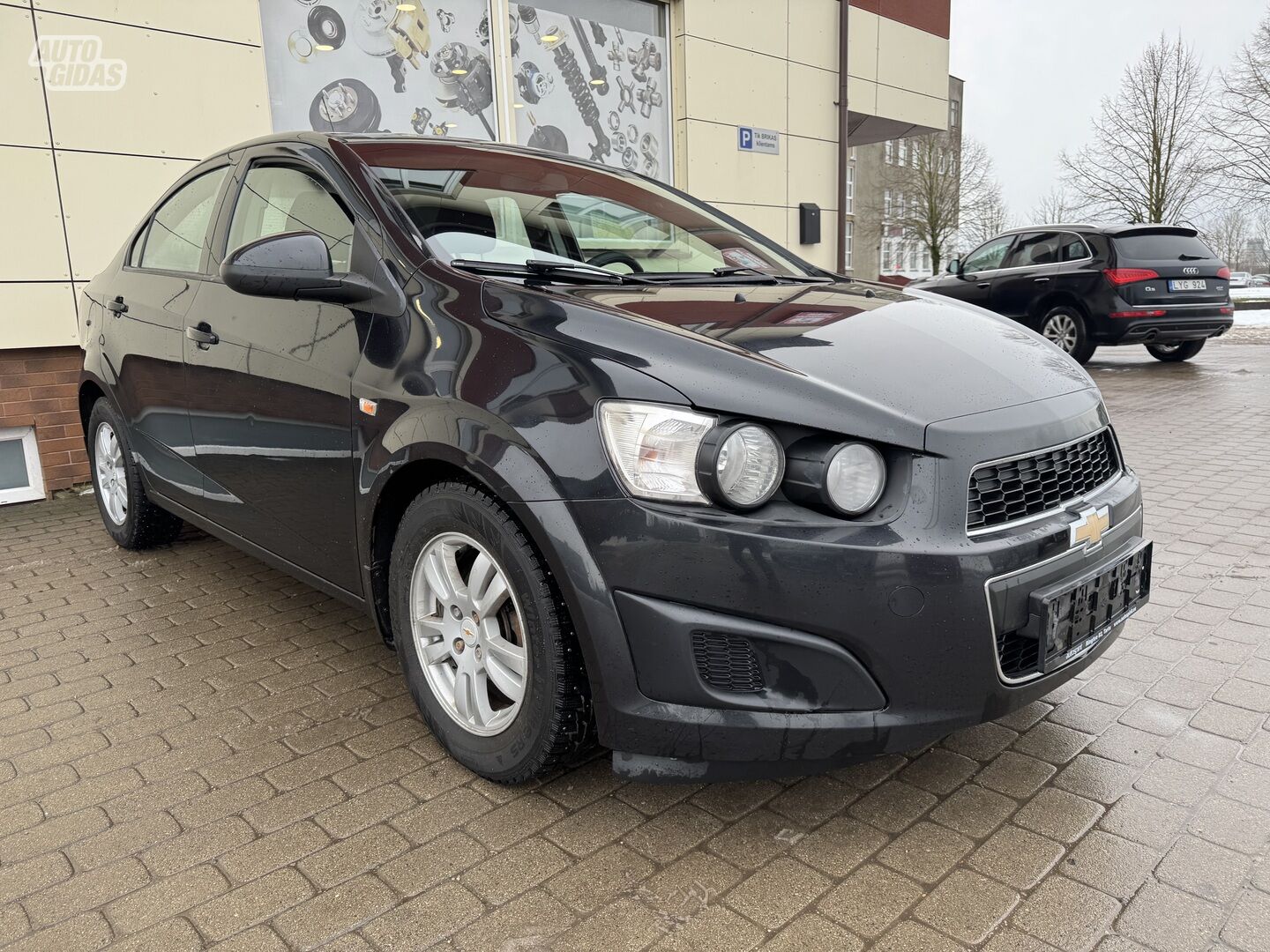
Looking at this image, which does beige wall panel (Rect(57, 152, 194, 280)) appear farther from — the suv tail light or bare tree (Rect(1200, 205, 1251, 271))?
bare tree (Rect(1200, 205, 1251, 271))

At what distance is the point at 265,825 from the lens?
2240mm

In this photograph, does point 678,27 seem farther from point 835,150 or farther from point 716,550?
point 716,550

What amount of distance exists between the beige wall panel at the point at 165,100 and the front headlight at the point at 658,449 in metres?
5.30

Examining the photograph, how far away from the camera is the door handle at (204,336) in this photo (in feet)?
10.4

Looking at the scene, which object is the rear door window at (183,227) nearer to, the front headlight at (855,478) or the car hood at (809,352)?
the car hood at (809,352)

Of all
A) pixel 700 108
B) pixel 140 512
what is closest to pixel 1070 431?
pixel 140 512

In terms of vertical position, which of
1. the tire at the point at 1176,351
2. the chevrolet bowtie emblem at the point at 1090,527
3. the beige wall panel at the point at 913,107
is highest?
the beige wall panel at the point at 913,107

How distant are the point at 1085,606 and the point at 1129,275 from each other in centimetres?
952

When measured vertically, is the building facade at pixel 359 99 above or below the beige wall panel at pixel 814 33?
below

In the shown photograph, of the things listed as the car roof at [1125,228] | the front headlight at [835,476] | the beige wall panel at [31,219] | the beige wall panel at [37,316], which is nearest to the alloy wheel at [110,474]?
the beige wall panel at [37,316]

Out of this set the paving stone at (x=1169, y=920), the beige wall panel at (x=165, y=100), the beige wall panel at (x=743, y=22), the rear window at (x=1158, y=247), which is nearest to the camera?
the paving stone at (x=1169, y=920)

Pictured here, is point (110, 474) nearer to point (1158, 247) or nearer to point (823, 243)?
point (823, 243)

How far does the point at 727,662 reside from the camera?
6.31 feet

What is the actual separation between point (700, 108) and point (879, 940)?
8.45m
